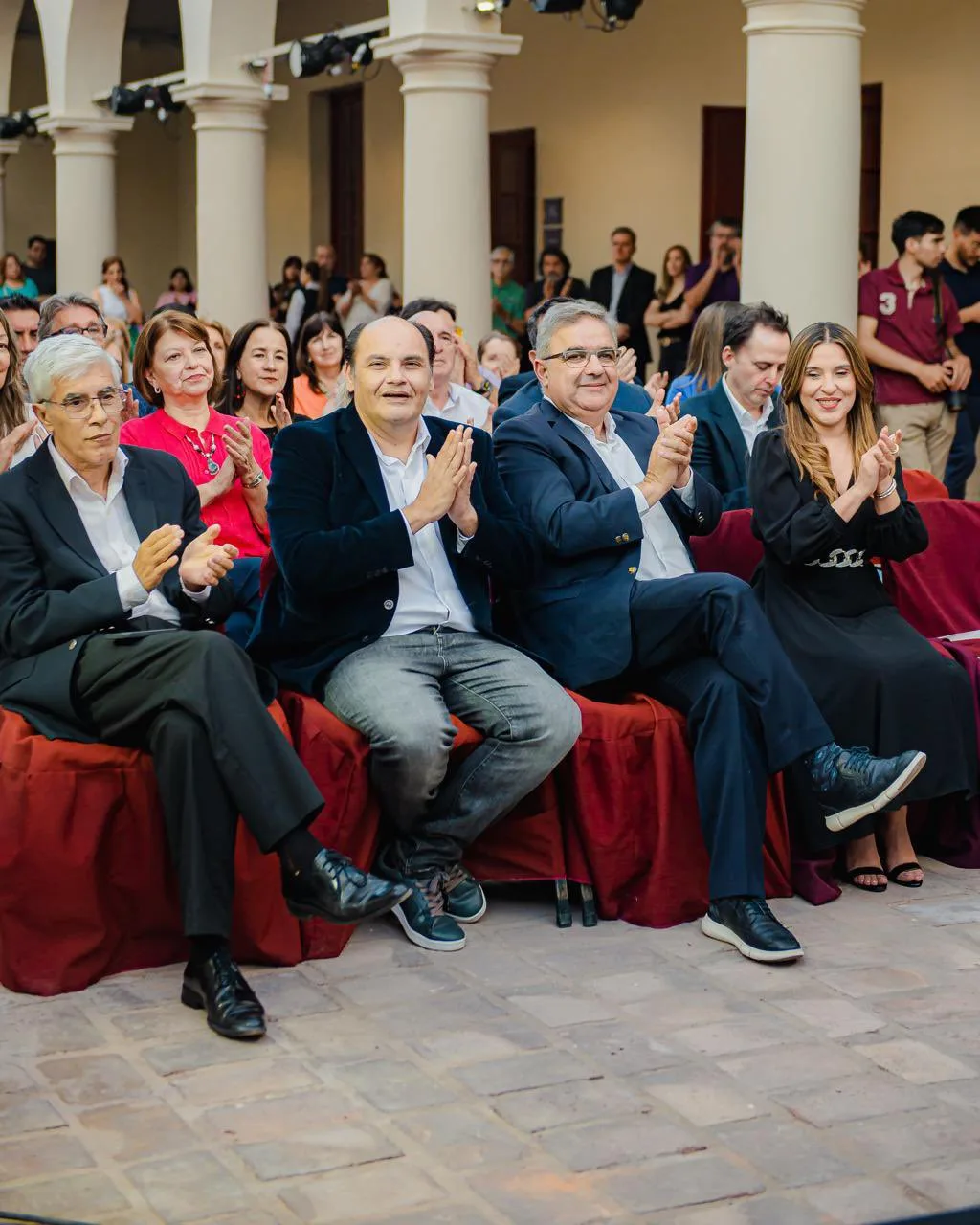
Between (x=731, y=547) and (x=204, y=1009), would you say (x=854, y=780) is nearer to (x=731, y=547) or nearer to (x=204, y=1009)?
(x=731, y=547)

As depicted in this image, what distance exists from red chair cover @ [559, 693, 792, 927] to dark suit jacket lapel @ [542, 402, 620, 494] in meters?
0.66

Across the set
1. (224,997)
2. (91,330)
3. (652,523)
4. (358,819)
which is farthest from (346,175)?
(224,997)

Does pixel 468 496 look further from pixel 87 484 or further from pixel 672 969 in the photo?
pixel 672 969

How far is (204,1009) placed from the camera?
413 cm

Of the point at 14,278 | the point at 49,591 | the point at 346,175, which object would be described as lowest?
the point at 49,591

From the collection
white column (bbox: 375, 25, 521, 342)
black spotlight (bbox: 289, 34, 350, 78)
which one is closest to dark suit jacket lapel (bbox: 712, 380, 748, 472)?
white column (bbox: 375, 25, 521, 342)

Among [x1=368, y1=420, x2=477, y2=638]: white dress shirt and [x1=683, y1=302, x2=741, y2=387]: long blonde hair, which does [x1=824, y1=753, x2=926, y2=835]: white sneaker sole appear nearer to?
[x1=368, y1=420, x2=477, y2=638]: white dress shirt

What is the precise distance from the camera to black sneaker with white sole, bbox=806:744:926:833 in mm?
4594

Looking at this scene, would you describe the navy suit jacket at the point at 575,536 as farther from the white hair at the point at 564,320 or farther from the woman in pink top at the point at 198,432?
the woman in pink top at the point at 198,432

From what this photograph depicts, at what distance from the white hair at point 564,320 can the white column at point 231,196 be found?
9645mm

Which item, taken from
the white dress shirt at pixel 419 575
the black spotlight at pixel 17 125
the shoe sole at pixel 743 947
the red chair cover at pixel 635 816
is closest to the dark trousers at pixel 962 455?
the red chair cover at pixel 635 816

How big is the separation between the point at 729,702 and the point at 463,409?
2.68 metres

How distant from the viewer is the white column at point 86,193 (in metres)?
17.9

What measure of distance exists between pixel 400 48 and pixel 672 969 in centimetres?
749
